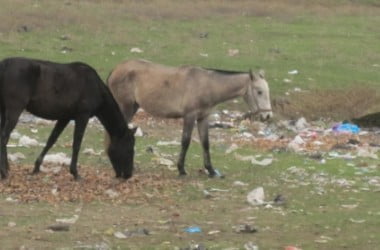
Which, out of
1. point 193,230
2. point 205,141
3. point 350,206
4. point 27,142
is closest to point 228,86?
point 205,141

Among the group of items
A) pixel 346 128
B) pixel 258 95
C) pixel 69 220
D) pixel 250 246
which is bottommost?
pixel 346 128

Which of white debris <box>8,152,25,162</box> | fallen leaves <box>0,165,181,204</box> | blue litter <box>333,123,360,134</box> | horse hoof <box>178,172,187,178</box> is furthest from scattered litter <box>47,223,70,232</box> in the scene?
blue litter <box>333,123,360,134</box>

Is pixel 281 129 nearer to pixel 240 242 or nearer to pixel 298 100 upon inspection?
pixel 298 100

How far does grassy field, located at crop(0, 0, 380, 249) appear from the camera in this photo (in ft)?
37.4

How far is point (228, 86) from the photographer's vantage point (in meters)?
15.6

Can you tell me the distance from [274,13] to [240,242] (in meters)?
29.9

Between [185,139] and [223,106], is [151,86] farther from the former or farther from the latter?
[223,106]

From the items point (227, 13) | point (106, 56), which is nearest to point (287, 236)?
point (106, 56)

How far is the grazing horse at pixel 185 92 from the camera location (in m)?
15.4

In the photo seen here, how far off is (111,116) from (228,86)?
6.69 feet

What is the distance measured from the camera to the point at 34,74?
13812 millimetres

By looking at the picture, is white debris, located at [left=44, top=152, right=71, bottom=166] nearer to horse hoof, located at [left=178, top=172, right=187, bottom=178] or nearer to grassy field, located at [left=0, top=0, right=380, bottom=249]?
grassy field, located at [left=0, top=0, right=380, bottom=249]

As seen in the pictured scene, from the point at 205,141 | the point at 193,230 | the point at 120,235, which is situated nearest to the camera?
the point at 120,235

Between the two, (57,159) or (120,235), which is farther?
(57,159)
